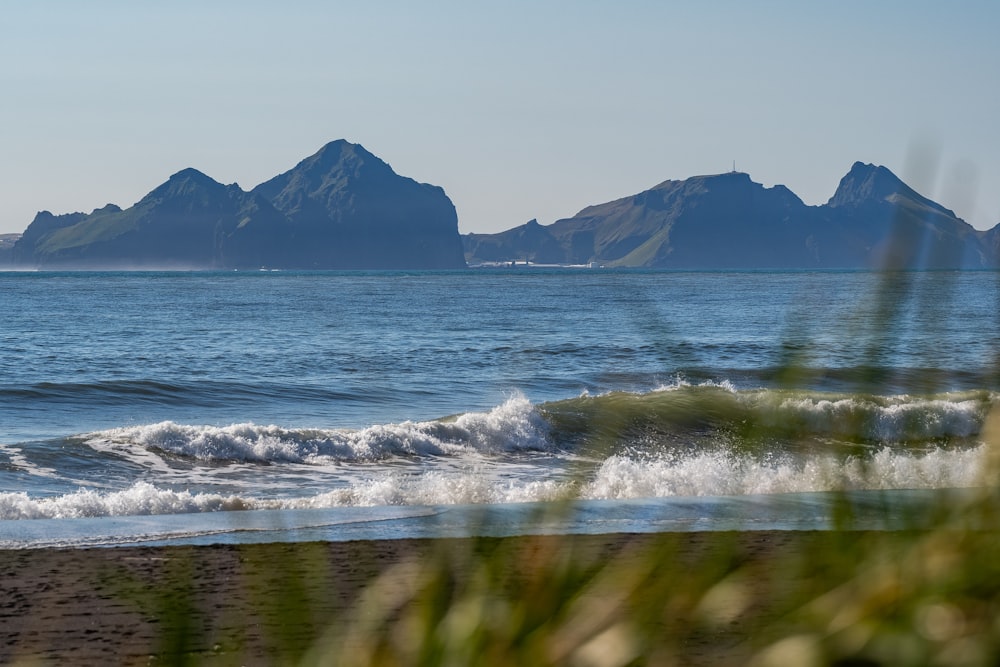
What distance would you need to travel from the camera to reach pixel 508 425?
19.9 meters

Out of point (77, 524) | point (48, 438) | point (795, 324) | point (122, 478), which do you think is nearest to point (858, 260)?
point (795, 324)

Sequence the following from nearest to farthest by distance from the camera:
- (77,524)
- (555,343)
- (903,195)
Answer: (903,195) → (77,524) → (555,343)

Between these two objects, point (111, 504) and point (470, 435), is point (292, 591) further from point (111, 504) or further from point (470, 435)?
point (470, 435)

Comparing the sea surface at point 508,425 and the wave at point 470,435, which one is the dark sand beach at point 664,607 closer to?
the sea surface at point 508,425

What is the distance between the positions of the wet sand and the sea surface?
5 centimetres

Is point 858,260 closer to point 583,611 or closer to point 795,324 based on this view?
point 795,324

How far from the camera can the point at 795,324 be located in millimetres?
863

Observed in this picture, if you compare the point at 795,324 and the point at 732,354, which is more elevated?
the point at 795,324

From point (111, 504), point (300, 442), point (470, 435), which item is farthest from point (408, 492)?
point (470, 435)

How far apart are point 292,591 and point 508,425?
19.2 m

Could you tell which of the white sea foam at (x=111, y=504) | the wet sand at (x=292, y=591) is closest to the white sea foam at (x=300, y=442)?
the white sea foam at (x=111, y=504)

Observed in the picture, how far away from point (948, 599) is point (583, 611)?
0.20 metres

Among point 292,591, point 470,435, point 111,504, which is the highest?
point 292,591

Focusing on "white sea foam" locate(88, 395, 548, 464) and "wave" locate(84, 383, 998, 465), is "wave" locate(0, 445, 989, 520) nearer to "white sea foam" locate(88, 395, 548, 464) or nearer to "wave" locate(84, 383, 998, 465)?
"wave" locate(84, 383, 998, 465)
